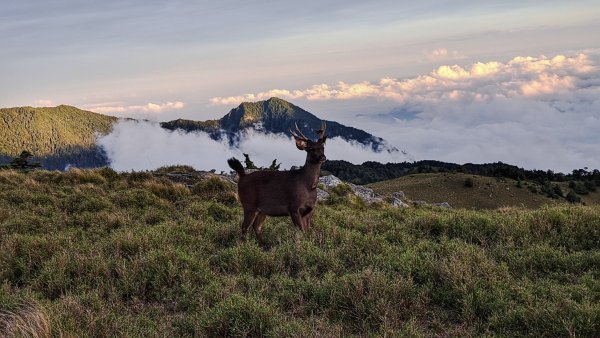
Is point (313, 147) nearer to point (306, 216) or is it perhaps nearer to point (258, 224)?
point (306, 216)

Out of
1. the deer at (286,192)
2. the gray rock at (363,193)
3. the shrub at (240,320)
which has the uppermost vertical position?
the deer at (286,192)

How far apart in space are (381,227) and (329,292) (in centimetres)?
478

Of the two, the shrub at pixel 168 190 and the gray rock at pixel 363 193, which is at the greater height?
the shrub at pixel 168 190

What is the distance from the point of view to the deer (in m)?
9.60

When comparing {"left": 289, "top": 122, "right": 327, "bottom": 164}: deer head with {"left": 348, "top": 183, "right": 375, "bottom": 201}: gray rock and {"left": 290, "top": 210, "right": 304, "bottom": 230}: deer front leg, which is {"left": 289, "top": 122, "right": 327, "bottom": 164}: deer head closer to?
{"left": 290, "top": 210, "right": 304, "bottom": 230}: deer front leg

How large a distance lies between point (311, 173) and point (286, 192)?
70 cm

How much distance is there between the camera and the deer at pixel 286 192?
9.60m

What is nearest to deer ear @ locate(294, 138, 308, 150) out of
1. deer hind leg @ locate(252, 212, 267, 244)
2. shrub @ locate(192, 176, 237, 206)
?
deer hind leg @ locate(252, 212, 267, 244)

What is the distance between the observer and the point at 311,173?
978cm

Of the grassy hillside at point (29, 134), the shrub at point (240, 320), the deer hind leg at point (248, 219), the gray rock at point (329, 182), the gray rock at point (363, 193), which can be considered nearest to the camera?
the shrub at point (240, 320)

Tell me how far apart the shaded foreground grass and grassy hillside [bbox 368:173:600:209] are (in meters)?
42.4

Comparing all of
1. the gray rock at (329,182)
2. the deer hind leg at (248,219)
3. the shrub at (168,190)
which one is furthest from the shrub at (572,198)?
the deer hind leg at (248,219)

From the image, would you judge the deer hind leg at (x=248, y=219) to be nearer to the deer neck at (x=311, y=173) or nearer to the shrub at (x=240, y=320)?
the deer neck at (x=311, y=173)

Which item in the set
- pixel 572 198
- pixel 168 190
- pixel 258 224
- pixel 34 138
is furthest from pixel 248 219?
pixel 34 138
